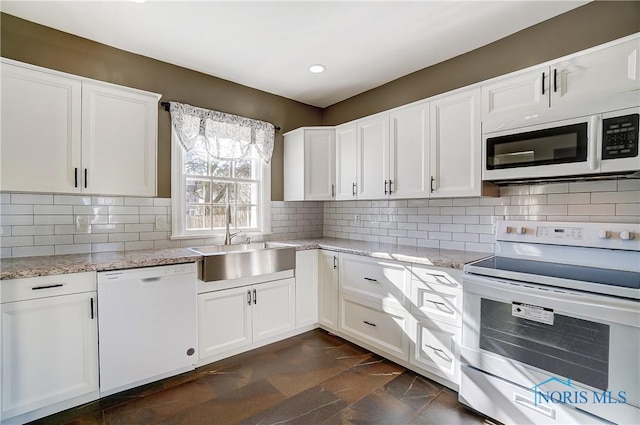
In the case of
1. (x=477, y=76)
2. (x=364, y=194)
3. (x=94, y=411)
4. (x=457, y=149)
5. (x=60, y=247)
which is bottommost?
(x=94, y=411)

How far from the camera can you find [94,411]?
1.88 metres

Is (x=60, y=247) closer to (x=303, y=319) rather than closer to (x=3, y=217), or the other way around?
(x=3, y=217)

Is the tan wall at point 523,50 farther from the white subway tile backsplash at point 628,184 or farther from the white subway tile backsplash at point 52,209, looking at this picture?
the white subway tile backsplash at point 52,209

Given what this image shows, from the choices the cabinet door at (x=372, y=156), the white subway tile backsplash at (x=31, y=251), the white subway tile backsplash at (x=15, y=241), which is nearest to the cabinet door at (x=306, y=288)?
the cabinet door at (x=372, y=156)

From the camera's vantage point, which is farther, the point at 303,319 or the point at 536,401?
the point at 303,319

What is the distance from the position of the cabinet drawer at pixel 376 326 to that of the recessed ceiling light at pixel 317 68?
2.22 m

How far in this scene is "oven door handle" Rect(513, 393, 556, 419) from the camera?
157cm

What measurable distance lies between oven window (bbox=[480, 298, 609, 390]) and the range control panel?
0.60 meters

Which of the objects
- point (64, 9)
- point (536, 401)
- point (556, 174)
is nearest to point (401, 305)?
point (536, 401)

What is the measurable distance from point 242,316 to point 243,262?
491mm

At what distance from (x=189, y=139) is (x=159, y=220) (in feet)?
2.63

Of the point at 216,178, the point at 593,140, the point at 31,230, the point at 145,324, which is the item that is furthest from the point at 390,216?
the point at 31,230

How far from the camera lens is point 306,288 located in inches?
119

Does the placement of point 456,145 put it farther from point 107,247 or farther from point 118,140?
point 107,247
